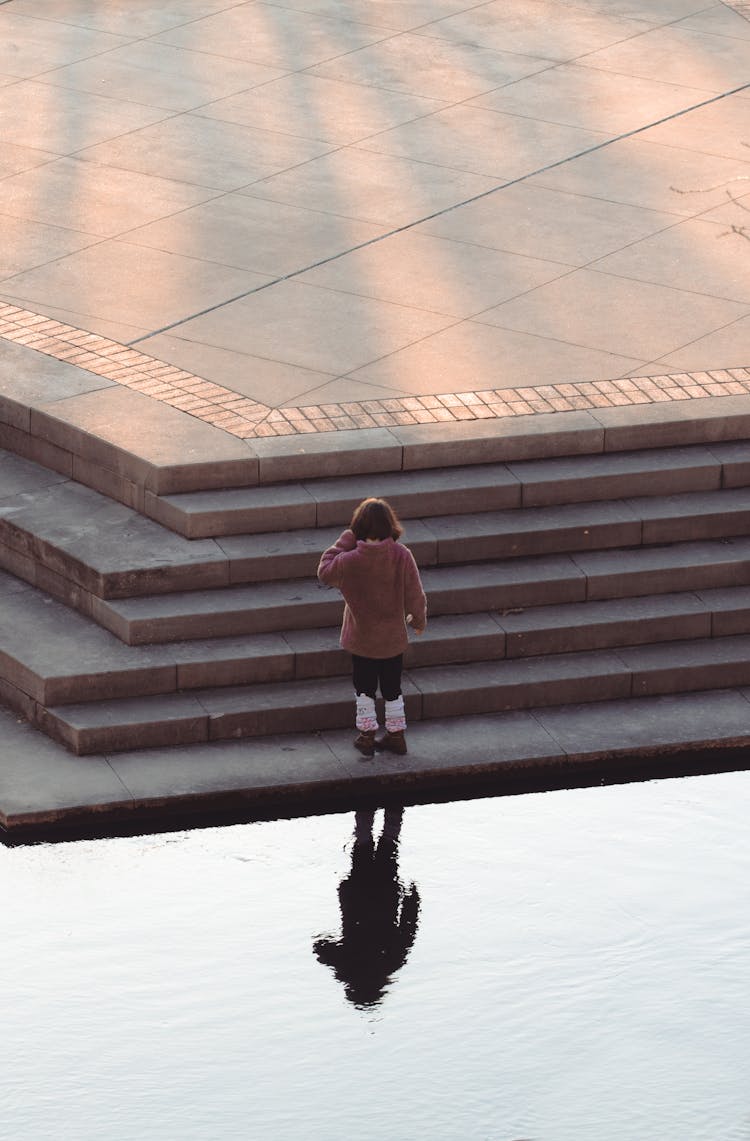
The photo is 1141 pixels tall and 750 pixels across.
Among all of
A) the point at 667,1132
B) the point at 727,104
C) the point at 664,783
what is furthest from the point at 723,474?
the point at 727,104

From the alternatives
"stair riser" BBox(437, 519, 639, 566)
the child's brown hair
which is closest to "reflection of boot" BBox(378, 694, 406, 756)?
the child's brown hair

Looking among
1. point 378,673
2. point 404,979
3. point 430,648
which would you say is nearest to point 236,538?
point 430,648

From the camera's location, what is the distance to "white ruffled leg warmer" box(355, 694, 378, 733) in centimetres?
965

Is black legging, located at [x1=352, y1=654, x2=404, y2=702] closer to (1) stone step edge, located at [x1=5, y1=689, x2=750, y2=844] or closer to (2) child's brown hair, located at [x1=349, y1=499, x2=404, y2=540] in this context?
(1) stone step edge, located at [x1=5, y1=689, x2=750, y2=844]

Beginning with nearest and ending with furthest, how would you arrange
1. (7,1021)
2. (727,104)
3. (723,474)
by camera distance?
1. (7,1021)
2. (723,474)
3. (727,104)

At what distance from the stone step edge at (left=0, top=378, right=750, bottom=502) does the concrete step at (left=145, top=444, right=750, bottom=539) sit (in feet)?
0.20

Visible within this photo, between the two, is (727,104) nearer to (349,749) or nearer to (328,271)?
(328,271)

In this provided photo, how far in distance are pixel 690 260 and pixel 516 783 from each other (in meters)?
4.92

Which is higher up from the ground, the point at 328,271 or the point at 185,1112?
the point at 328,271

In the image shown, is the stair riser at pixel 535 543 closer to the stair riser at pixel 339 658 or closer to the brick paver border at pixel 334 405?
the stair riser at pixel 339 658

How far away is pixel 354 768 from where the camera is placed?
960 centimetres

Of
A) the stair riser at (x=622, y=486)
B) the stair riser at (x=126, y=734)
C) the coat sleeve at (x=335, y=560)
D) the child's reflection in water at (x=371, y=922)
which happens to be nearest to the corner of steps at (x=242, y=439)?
the stair riser at (x=622, y=486)

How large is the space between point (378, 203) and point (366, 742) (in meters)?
5.52

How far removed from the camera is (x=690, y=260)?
13375 mm
